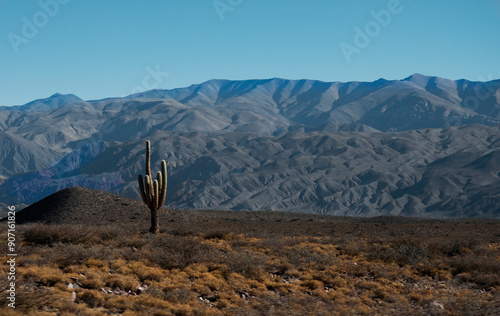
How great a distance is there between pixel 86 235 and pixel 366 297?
40.3 feet

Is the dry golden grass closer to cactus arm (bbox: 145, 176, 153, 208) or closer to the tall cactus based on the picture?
cactus arm (bbox: 145, 176, 153, 208)

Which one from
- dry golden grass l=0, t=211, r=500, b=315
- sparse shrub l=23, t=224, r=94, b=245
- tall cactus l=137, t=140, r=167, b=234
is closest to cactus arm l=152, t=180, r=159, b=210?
tall cactus l=137, t=140, r=167, b=234

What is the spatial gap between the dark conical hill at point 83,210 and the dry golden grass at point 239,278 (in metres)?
33.4

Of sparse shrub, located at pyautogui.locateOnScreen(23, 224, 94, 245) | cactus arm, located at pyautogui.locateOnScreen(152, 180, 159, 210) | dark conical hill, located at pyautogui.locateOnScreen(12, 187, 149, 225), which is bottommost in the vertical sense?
dark conical hill, located at pyautogui.locateOnScreen(12, 187, 149, 225)

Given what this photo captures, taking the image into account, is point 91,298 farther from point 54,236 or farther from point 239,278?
point 54,236

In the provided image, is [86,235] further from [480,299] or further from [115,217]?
[115,217]

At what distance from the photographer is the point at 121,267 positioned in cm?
1827

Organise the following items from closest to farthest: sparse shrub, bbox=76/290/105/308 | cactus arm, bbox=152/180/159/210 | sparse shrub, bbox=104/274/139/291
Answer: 1. sparse shrub, bbox=76/290/105/308
2. sparse shrub, bbox=104/274/139/291
3. cactus arm, bbox=152/180/159/210

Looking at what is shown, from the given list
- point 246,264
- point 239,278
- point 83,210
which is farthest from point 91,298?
point 83,210

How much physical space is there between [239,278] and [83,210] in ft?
147

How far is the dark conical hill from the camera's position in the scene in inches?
2253

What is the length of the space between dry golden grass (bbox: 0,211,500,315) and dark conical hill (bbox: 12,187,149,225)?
33432 millimetres

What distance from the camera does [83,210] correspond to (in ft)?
196

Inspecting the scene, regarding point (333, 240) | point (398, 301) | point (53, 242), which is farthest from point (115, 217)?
point (398, 301)
